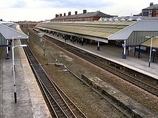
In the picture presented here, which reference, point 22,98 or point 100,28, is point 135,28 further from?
point 22,98

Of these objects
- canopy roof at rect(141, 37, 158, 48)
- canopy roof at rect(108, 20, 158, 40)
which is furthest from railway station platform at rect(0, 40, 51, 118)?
canopy roof at rect(141, 37, 158, 48)

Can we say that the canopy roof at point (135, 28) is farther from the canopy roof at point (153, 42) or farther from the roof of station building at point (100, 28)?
the canopy roof at point (153, 42)

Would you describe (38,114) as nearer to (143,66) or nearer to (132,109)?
(132,109)

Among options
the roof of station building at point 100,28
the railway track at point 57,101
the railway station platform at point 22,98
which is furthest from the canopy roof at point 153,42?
the railway station platform at point 22,98

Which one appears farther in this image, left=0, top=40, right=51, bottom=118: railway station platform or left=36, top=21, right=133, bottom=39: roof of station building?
left=36, top=21, right=133, bottom=39: roof of station building

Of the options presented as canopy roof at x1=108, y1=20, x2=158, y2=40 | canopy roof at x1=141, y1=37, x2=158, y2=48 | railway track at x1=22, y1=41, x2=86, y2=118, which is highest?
canopy roof at x1=108, y1=20, x2=158, y2=40

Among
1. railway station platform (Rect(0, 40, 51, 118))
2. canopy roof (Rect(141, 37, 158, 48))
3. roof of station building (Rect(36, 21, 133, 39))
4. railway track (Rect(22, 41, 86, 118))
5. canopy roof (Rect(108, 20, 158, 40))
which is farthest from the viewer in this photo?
roof of station building (Rect(36, 21, 133, 39))

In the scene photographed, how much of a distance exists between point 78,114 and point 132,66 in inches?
583

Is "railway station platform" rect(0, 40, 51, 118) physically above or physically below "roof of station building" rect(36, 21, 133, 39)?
below

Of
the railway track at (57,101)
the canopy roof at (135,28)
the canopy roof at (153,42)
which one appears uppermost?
the canopy roof at (135,28)

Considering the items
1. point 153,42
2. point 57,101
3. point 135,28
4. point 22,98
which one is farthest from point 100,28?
point 22,98

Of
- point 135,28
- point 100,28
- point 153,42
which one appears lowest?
point 153,42

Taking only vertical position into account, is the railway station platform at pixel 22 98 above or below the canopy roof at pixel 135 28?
below

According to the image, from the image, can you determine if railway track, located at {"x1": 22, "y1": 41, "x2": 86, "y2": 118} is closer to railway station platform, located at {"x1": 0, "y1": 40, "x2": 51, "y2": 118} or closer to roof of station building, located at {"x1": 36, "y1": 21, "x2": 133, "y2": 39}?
railway station platform, located at {"x1": 0, "y1": 40, "x2": 51, "y2": 118}
